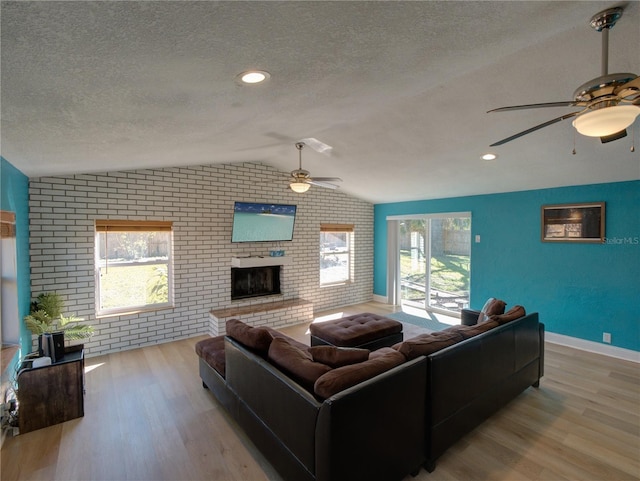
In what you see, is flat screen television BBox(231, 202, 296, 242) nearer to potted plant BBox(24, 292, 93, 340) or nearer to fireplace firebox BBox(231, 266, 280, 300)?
fireplace firebox BBox(231, 266, 280, 300)

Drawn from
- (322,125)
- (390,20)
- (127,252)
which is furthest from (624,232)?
(127,252)

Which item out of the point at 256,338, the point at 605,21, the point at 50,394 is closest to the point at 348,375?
the point at 256,338

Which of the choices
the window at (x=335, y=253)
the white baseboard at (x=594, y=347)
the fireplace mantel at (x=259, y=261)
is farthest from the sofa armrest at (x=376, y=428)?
the window at (x=335, y=253)

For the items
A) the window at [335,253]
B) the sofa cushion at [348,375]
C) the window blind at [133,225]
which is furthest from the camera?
the window at [335,253]

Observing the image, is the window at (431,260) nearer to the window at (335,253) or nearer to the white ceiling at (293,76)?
the window at (335,253)

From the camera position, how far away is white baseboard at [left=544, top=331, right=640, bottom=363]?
380 centimetres

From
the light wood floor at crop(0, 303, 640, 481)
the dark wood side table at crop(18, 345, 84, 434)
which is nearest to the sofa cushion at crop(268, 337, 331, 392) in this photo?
the light wood floor at crop(0, 303, 640, 481)

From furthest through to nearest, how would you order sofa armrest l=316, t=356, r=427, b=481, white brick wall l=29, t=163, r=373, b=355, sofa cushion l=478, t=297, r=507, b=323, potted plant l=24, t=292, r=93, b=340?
white brick wall l=29, t=163, r=373, b=355 < sofa cushion l=478, t=297, r=507, b=323 < potted plant l=24, t=292, r=93, b=340 < sofa armrest l=316, t=356, r=427, b=481

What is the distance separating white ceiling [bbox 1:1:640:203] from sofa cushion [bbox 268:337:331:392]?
1.69 metres

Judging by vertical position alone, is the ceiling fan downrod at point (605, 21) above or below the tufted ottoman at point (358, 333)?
above

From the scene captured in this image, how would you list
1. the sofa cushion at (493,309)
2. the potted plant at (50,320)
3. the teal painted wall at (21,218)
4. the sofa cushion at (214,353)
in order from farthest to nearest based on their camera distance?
the sofa cushion at (493,309), the potted plant at (50,320), the sofa cushion at (214,353), the teal painted wall at (21,218)

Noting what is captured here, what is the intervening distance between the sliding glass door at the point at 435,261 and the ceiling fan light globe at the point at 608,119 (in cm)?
397

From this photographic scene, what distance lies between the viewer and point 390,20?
131 cm

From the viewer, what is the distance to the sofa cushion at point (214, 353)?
278 centimetres
